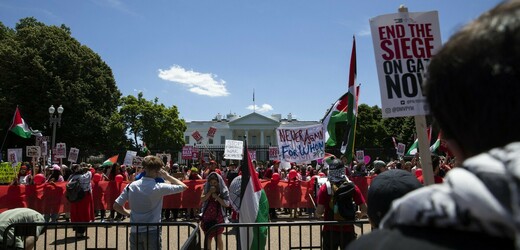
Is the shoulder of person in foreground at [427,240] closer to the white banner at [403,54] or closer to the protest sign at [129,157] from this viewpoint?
the white banner at [403,54]

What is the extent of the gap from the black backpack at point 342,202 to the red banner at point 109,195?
615 cm

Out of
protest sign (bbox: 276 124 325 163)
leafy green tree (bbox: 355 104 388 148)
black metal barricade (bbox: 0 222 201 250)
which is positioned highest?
leafy green tree (bbox: 355 104 388 148)

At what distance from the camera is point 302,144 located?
14734 millimetres

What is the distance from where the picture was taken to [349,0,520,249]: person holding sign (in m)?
0.75

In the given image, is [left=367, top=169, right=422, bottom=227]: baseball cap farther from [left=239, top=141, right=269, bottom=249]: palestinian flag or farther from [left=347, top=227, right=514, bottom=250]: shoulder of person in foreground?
[left=239, top=141, right=269, bottom=249]: palestinian flag

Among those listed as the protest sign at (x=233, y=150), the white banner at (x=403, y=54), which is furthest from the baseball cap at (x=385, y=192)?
the protest sign at (x=233, y=150)

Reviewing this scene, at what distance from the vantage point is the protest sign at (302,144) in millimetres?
14445

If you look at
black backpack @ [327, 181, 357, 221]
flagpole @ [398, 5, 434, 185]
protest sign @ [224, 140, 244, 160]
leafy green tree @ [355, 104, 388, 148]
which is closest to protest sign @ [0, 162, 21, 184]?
protest sign @ [224, 140, 244, 160]

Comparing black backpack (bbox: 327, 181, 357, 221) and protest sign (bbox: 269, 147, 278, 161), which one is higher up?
protest sign (bbox: 269, 147, 278, 161)

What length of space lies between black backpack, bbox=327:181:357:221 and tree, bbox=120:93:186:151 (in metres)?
46.9

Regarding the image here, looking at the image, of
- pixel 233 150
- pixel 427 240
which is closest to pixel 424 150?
pixel 427 240

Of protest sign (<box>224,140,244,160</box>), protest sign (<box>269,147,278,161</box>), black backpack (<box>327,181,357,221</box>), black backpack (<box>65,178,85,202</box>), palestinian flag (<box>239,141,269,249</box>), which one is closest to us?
black backpack (<box>327,181,357,221</box>)

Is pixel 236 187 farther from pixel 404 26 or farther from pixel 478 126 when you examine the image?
pixel 478 126

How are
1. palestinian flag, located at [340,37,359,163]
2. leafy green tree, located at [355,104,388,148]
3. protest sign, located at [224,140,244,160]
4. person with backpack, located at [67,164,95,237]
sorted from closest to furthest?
palestinian flag, located at [340,37,359,163] → person with backpack, located at [67,164,95,237] → protest sign, located at [224,140,244,160] → leafy green tree, located at [355,104,388,148]
